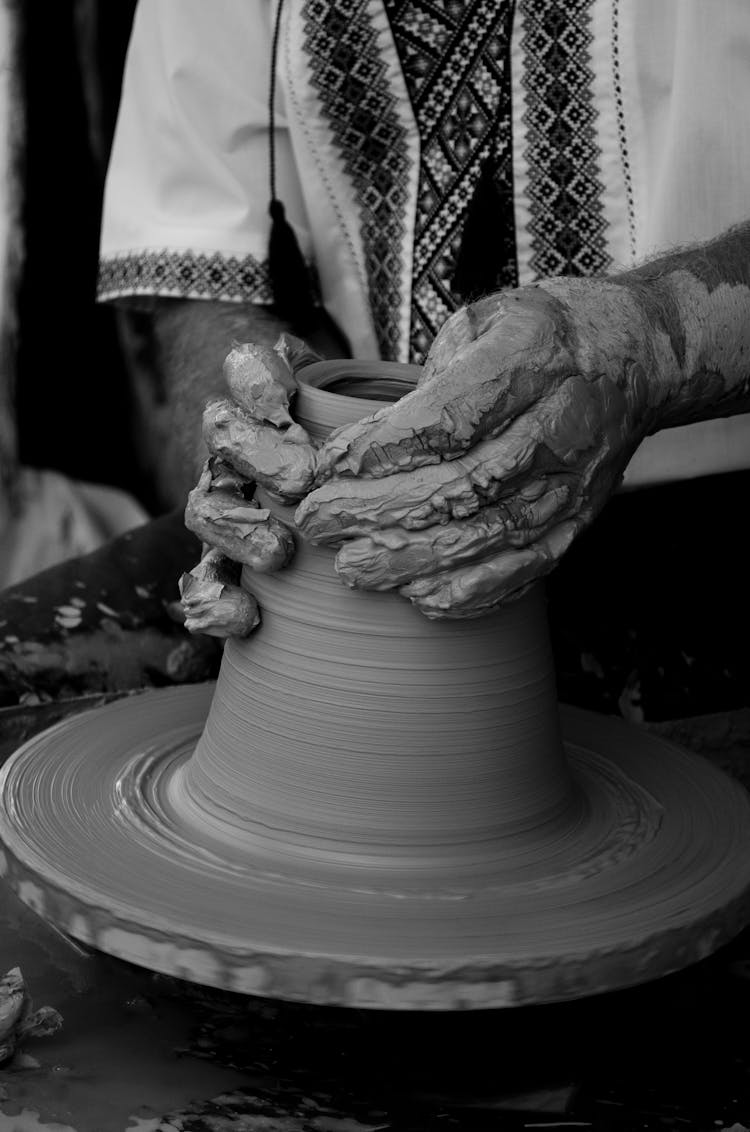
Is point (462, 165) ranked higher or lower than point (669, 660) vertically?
higher

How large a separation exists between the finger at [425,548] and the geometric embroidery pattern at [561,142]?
2.48 feet

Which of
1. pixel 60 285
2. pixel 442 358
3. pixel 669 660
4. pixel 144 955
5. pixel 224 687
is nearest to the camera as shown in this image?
pixel 144 955

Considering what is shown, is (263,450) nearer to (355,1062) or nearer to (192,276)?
(355,1062)

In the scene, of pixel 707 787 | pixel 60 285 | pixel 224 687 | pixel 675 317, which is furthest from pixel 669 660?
pixel 60 285

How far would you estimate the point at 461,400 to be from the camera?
1012 mm

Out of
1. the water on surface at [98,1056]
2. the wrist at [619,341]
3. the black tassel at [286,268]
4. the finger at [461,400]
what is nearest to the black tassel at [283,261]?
the black tassel at [286,268]

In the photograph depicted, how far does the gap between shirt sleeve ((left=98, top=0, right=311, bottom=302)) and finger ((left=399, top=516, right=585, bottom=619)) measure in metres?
1.05

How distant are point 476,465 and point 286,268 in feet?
3.32

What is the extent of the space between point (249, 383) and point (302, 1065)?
51 centimetres

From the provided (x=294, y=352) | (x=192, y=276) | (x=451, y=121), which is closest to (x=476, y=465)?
(x=294, y=352)

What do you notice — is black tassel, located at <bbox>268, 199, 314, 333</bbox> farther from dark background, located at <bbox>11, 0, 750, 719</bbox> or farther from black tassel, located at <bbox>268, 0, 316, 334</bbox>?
dark background, located at <bbox>11, 0, 750, 719</bbox>

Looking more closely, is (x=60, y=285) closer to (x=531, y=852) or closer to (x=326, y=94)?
(x=326, y=94)

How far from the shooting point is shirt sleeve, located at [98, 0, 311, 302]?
77.9 inches

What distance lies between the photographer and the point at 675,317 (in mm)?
1239
